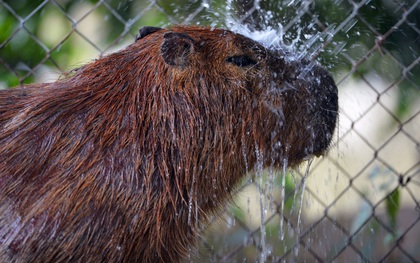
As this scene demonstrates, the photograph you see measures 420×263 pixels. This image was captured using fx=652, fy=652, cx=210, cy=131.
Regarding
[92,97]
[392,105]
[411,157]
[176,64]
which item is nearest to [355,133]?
[392,105]

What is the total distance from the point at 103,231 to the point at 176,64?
2.17 feet

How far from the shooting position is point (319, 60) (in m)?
3.09

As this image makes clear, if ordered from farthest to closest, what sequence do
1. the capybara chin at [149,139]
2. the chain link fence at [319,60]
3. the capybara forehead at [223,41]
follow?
the chain link fence at [319,60] < the capybara forehead at [223,41] < the capybara chin at [149,139]

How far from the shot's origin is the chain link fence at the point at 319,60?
3086 millimetres

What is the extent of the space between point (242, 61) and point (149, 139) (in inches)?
18.9

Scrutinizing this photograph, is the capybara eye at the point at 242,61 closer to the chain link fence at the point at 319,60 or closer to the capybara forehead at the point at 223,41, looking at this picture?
the capybara forehead at the point at 223,41

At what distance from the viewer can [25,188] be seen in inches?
83.7

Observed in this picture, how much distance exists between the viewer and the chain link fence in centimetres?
309

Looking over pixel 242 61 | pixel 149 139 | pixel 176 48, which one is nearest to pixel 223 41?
pixel 242 61

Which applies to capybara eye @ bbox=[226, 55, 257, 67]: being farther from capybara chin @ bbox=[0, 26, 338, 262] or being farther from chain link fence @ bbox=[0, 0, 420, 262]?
chain link fence @ bbox=[0, 0, 420, 262]

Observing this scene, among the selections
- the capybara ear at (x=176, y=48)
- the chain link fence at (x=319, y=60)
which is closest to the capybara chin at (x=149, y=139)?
the capybara ear at (x=176, y=48)

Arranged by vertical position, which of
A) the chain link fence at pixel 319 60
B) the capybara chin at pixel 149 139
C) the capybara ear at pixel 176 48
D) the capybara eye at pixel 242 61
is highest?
the capybara ear at pixel 176 48

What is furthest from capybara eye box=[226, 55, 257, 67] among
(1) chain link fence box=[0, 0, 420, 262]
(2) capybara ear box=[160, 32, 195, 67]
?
(1) chain link fence box=[0, 0, 420, 262]

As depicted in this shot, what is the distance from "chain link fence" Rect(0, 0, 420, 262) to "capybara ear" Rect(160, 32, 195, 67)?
0.61 meters
